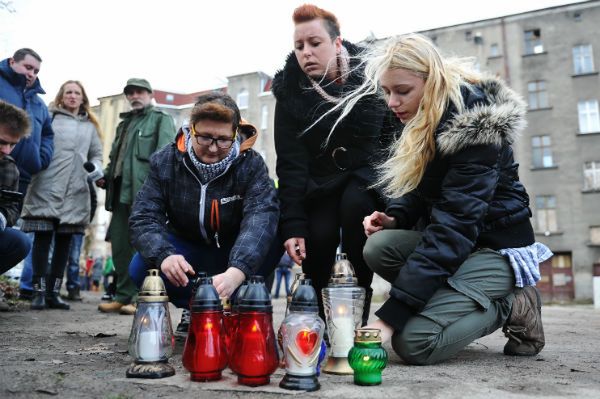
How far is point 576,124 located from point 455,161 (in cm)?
2090

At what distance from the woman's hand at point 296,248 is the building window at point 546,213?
19543mm

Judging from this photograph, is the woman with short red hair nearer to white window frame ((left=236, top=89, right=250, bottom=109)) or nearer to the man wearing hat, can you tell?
the man wearing hat

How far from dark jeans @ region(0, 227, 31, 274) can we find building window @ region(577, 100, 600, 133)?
21.3 metres

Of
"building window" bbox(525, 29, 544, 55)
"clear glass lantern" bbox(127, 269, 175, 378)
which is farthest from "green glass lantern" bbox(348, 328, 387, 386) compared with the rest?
"building window" bbox(525, 29, 544, 55)

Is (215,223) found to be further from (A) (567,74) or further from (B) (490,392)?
(A) (567,74)

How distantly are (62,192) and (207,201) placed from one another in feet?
9.55

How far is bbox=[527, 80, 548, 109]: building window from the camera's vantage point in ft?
68.7

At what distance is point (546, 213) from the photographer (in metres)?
20.0

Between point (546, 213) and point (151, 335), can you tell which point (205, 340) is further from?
point (546, 213)

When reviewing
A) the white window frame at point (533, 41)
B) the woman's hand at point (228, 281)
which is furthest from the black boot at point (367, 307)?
the white window frame at point (533, 41)

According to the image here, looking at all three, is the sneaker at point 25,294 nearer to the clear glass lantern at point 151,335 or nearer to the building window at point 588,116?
the clear glass lantern at point 151,335

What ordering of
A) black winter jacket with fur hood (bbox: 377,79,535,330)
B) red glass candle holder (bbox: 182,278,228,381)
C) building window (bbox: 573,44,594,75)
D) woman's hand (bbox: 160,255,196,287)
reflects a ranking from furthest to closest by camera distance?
1. building window (bbox: 573,44,594,75)
2. woman's hand (bbox: 160,255,196,287)
3. black winter jacket with fur hood (bbox: 377,79,535,330)
4. red glass candle holder (bbox: 182,278,228,381)

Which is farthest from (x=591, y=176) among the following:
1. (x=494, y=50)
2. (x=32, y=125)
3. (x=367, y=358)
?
(x=367, y=358)

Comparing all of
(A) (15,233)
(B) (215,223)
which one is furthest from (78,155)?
(B) (215,223)
